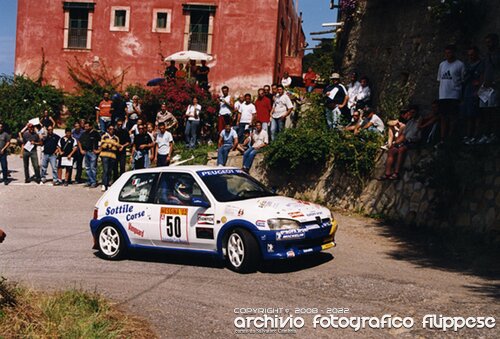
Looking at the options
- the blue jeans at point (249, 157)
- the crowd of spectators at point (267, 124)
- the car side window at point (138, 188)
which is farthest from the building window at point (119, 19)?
the car side window at point (138, 188)

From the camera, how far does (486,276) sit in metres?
9.89

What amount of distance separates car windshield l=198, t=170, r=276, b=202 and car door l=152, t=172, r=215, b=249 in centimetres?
22

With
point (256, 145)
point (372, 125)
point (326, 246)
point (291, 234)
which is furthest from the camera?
point (256, 145)

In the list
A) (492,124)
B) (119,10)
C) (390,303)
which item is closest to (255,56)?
(119,10)

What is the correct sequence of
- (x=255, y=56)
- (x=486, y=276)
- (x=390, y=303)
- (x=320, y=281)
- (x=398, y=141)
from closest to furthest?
(x=390, y=303)
(x=320, y=281)
(x=486, y=276)
(x=398, y=141)
(x=255, y=56)

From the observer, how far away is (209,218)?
10250 millimetres

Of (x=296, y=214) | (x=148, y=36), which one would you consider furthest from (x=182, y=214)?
(x=148, y=36)

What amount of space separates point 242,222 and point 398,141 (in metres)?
5.91

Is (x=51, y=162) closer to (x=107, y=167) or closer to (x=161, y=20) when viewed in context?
(x=107, y=167)

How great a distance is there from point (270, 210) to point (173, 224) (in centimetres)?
175

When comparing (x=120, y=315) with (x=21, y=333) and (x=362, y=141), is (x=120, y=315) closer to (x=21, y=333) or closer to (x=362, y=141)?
(x=21, y=333)

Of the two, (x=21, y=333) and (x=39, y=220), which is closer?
(x=21, y=333)

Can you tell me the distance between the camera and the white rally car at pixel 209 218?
970cm

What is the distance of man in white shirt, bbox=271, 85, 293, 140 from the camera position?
59.4ft
